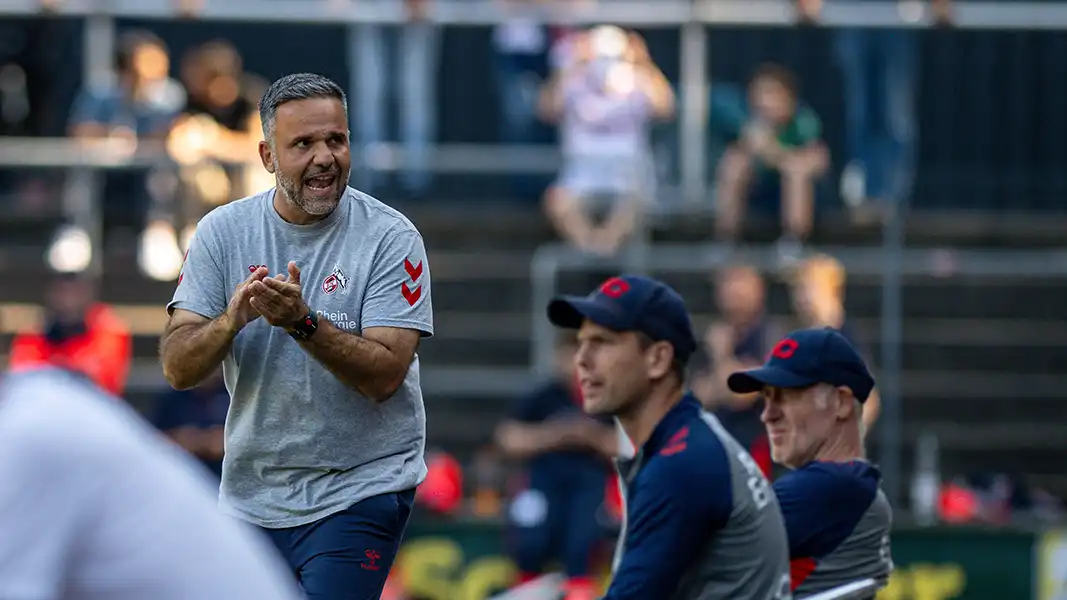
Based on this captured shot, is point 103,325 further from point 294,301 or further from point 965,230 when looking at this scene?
point 294,301

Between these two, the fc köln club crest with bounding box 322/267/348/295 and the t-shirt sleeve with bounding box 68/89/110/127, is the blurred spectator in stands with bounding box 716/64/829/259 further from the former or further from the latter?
the fc köln club crest with bounding box 322/267/348/295

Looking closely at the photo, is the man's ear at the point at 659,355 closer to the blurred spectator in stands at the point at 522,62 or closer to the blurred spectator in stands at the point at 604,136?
the blurred spectator in stands at the point at 604,136

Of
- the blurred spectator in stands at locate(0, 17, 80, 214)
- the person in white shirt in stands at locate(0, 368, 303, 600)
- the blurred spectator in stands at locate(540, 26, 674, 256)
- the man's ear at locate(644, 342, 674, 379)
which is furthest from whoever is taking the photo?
the blurred spectator in stands at locate(0, 17, 80, 214)

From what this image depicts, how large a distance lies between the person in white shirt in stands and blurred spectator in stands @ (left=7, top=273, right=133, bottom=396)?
9584 millimetres

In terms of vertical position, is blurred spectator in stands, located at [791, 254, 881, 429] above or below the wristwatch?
below

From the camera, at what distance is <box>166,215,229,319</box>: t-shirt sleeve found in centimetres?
528

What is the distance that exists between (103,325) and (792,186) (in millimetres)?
5035

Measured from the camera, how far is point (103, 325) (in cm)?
1249

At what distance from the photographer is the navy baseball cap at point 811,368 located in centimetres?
598

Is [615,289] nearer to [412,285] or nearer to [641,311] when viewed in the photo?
[641,311]

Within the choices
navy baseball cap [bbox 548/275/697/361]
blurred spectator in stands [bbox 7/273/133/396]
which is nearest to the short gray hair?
navy baseball cap [bbox 548/275/697/361]

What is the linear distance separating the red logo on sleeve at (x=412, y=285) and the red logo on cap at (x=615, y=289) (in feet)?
2.40

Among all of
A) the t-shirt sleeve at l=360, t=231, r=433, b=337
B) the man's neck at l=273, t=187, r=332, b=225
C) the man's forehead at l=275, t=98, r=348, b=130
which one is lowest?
the t-shirt sleeve at l=360, t=231, r=433, b=337

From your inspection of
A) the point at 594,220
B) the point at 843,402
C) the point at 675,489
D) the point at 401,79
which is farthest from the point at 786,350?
the point at 401,79
